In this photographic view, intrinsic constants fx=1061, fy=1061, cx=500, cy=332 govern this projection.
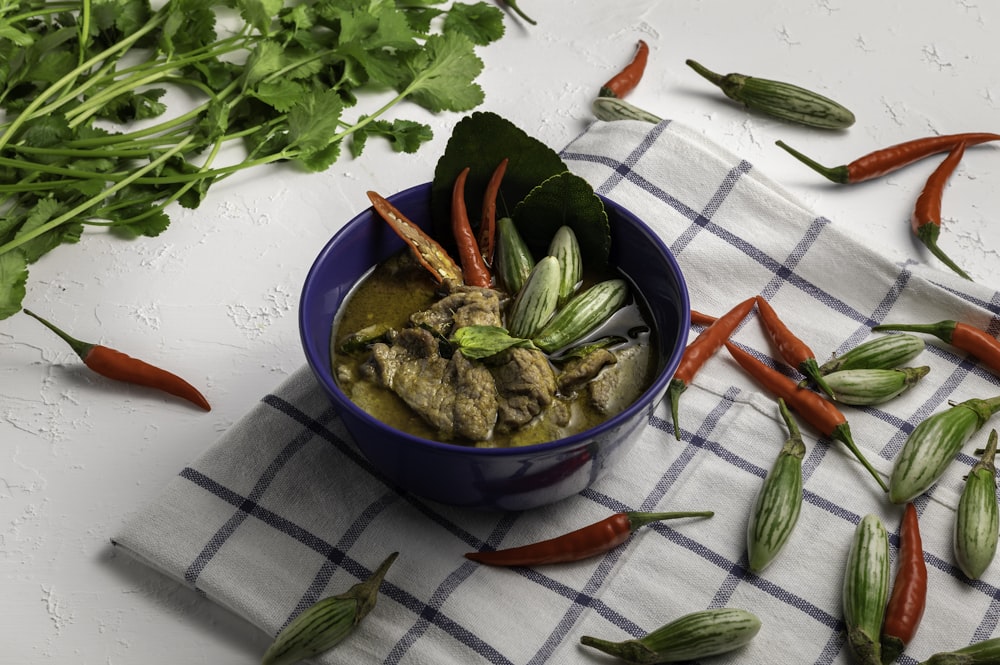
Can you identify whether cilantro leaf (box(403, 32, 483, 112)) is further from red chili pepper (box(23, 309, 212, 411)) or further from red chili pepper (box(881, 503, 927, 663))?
red chili pepper (box(881, 503, 927, 663))

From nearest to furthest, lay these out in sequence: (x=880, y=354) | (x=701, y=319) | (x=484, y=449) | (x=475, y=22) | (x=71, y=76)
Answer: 1. (x=484, y=449)
2. (x=880, y=354)
3. (x=701, y=319)
4. (x=71, y=76)
5. (x=475, y=22)

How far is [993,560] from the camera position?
217cm

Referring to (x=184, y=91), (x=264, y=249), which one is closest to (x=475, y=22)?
(x=184, y=91)

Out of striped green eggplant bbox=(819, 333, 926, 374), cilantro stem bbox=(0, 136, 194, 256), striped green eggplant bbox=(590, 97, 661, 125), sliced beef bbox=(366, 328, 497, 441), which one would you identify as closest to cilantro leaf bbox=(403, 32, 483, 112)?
striped green eggplant bbox=(590, 97, 661, 125)

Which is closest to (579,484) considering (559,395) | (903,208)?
(559,395)

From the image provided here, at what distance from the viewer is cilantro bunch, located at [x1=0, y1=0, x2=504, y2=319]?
9.54 feet

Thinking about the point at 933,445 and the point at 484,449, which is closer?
the point at 484,449

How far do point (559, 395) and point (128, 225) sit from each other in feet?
4.61

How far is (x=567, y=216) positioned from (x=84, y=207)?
133cm

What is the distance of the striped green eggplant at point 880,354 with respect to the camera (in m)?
2.50

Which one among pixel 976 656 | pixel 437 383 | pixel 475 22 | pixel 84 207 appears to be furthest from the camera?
pixel 475 22

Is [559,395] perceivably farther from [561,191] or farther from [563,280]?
[561,191]

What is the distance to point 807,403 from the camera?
2.41 metres

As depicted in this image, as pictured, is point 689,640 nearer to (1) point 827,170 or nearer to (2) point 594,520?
(2) point 594,520
